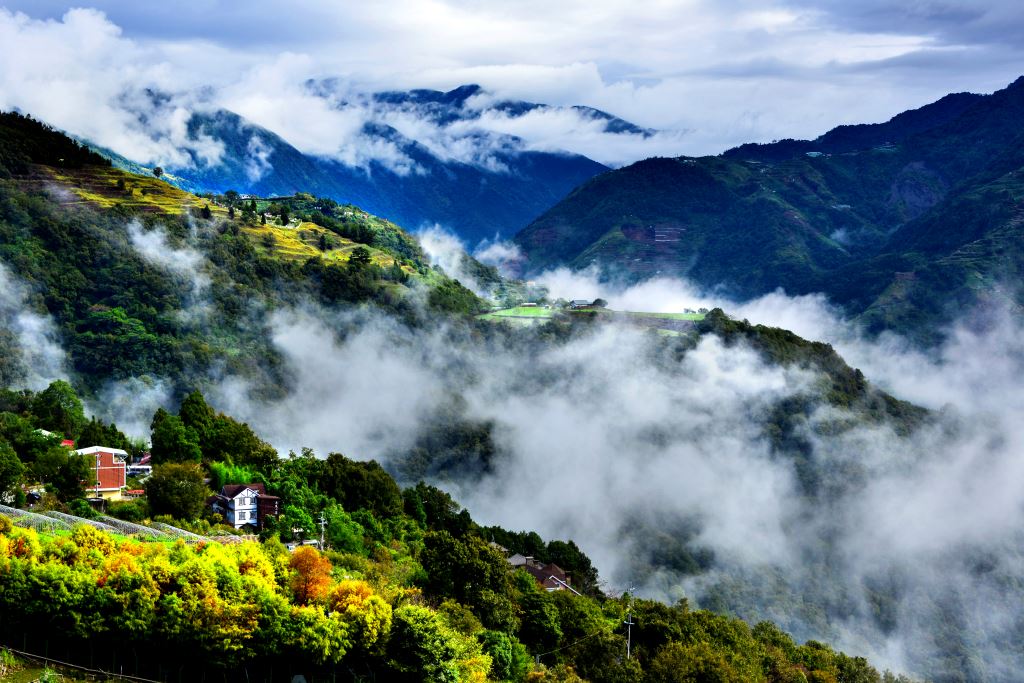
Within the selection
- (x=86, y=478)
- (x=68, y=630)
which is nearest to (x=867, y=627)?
(x=86, y=478)

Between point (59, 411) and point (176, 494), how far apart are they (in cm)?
1421

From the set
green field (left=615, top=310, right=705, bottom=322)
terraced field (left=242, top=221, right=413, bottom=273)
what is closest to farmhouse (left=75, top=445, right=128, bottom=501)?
terraced field (left=242, top=221, right=413, bottom=273)

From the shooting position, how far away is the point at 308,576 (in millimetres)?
34719

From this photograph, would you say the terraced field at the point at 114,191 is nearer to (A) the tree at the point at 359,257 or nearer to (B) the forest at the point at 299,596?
(A) the tree at the point at 359,257

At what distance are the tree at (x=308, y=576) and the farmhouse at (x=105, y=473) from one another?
1666 centimetres

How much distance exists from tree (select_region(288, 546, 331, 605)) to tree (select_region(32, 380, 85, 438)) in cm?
2605

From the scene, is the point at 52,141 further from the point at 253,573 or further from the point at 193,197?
the point at 253,573

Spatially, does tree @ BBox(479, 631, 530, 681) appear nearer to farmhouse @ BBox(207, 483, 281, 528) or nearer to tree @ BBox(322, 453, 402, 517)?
farmhouse @ BBox(207, 483, 281, 528)

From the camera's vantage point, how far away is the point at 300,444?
4018 inches

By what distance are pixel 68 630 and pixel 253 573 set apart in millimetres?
5795

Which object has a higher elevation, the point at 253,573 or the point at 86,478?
the point at 86,478

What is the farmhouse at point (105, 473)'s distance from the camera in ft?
161

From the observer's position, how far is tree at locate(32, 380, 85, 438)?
5691 centimetres

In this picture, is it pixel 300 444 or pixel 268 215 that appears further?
pixel 268 215
